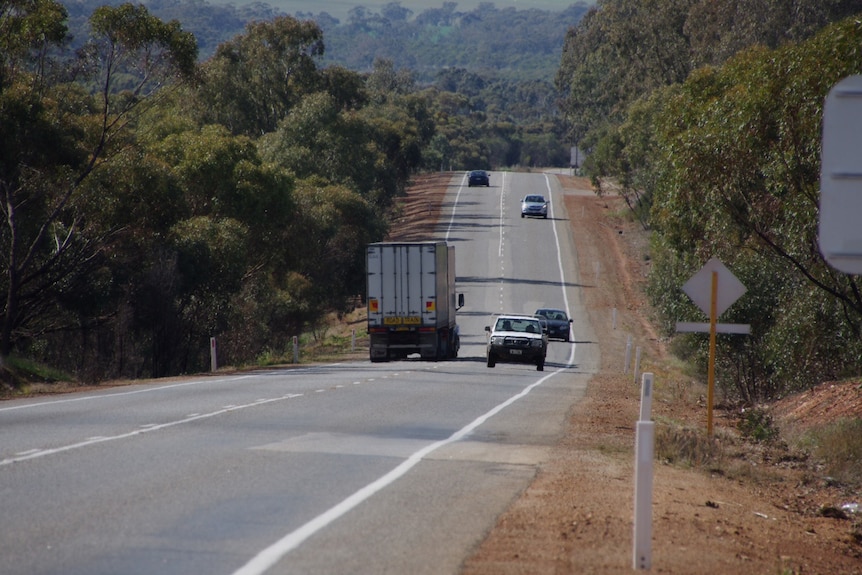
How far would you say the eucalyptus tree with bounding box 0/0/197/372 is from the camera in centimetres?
2806

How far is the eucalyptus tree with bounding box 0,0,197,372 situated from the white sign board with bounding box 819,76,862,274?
81.0 ft

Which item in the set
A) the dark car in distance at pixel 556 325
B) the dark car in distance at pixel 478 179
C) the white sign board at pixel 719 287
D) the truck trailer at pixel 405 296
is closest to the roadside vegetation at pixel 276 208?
the white sign board at pixel 719 287

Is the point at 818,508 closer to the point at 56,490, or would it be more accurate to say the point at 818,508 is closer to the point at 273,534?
the point at 273,534

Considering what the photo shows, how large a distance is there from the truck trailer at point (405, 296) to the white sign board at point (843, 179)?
2924cm

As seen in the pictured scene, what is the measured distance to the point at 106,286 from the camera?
33.8 metres

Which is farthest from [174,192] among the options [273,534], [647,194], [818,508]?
[647,194]

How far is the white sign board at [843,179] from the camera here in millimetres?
5531

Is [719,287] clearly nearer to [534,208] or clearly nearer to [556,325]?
[556,325]

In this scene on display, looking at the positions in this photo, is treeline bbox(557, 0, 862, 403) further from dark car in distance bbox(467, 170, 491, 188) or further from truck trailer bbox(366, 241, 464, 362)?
dark car in distance bbox(467, 170, 491, 188)

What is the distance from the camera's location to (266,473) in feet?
36.3

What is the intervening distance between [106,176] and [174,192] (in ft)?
10.8

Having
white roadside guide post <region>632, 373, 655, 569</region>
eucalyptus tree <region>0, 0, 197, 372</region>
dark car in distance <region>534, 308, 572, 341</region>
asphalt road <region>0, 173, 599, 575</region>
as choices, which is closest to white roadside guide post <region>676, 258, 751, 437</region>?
asphalt road <region>0, 173, 599, 575</region>

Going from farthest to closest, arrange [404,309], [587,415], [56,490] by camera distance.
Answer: [404,309], [587,415], [56,490]

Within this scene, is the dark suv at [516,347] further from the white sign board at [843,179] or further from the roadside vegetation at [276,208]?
the white sign board at [843,179]
